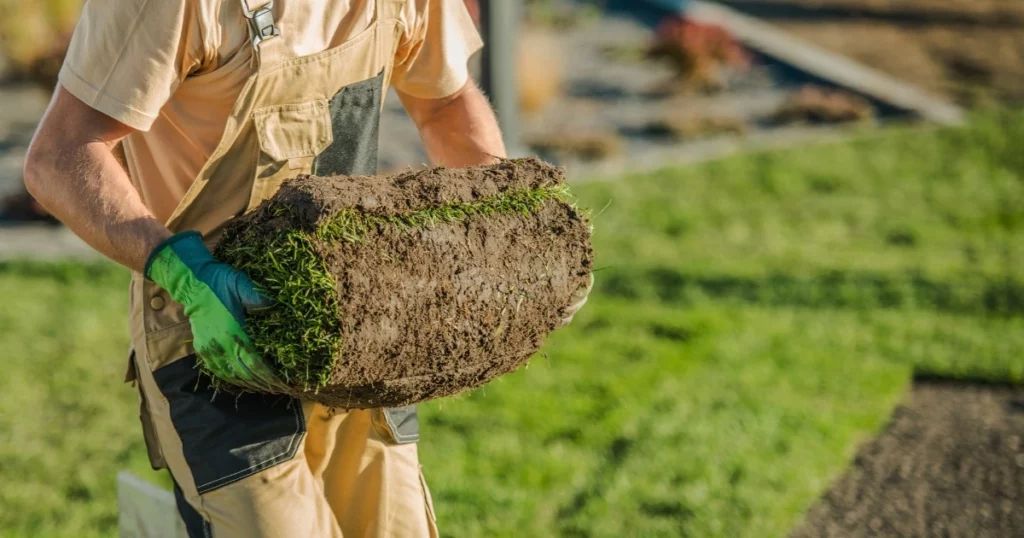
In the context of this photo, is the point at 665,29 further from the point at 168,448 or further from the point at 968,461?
the point at 168,448

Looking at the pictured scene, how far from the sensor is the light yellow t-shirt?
218cm

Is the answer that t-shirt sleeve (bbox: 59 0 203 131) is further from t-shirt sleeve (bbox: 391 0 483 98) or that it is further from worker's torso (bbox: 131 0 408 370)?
t-shirt sleeve (bbox: 391 0 483 98)

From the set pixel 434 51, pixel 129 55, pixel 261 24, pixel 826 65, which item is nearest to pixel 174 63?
pixel 129 55

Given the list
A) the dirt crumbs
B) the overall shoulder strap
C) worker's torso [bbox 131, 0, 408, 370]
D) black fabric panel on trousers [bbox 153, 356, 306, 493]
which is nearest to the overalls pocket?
worker's torso [bbox 131, 0, 408, 370]

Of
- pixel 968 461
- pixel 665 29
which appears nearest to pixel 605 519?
pixel 968 461

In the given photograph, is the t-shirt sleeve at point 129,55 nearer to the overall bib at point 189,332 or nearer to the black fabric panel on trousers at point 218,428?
the overall bib at point 189,332

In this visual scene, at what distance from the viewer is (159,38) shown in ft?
7.16

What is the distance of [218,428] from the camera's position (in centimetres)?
239

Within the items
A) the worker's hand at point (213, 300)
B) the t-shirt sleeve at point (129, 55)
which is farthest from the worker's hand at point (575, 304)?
the t-shirt sleeve at point (129, 55)

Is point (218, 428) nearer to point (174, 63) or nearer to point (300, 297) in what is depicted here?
point (300, 297)

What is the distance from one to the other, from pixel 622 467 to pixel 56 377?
269cm

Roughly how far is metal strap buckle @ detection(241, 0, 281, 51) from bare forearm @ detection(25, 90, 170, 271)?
36 cm

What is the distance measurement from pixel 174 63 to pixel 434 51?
716 millimetres

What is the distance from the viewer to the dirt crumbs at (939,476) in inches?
170
